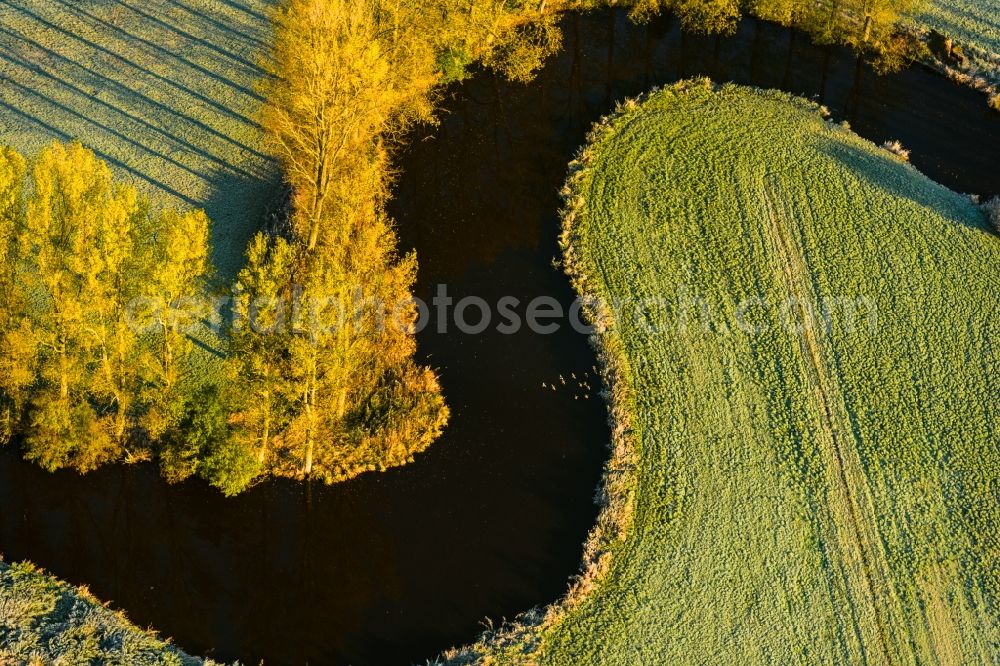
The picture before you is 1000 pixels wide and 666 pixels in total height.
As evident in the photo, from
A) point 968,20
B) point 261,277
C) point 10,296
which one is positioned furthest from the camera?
point 968,20

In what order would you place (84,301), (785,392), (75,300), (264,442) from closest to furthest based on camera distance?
1. (75,300)
2. (84,301)
3. (264,442)
4. (785,392)

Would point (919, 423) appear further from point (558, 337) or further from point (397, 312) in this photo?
point (397, 312)

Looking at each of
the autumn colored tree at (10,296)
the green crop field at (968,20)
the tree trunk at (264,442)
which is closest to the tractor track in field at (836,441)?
the green crop field at (968,20)

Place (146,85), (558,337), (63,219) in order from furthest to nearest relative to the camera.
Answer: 1. (146,85)
2. (558,337)
3. (63,219)

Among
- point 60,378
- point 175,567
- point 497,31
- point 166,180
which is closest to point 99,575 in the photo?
point 175,567

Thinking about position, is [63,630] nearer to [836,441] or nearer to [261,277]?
[261,277]

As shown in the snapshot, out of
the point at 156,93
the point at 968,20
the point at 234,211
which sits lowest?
the point at 234,211

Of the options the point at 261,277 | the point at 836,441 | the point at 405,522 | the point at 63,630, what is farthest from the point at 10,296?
the point at 836,441
